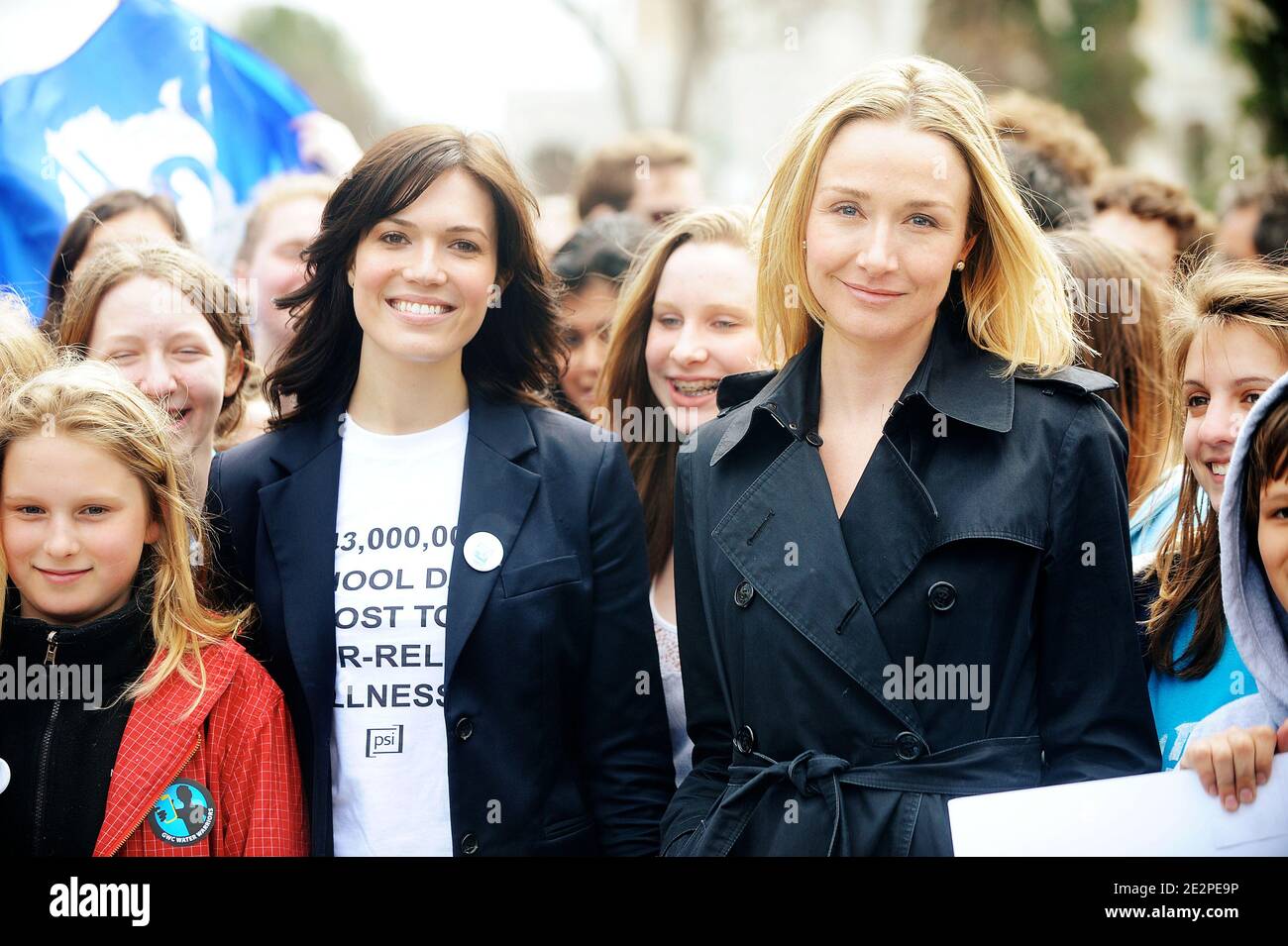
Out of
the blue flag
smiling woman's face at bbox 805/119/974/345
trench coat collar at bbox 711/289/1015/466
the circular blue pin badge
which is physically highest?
the blue flag

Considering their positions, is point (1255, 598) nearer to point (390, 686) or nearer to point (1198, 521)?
point (1198, 521)

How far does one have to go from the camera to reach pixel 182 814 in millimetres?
2766

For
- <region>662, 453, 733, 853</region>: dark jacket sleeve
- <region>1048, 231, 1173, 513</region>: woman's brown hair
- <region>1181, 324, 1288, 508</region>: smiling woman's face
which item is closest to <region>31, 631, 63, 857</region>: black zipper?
<region>662, 453, 733, 853</region>: dark jacket sleeve

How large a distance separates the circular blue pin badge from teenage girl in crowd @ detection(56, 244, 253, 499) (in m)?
0.82

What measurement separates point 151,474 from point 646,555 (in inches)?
42.2

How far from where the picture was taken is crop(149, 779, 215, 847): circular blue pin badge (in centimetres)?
276

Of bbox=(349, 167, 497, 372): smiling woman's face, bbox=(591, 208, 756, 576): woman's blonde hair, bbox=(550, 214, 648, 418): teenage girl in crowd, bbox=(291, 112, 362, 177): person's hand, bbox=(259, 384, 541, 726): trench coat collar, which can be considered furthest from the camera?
bbox=(291, 112, 362, 177): person's hand

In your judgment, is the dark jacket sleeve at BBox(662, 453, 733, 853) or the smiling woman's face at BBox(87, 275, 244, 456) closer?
the dark jacket sleeve at BBox(662, 453, 733, 853)

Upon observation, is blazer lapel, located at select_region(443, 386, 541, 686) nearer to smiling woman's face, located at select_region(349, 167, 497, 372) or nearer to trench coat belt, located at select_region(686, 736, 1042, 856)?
smiling woman's face, located at select_region(349, 167, 497, 372)

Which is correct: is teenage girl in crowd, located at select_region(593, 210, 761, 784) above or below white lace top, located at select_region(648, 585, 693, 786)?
above

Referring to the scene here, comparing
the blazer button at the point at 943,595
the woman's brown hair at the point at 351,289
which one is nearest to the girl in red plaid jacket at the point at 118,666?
the woman's brown hair at the point at 351,289

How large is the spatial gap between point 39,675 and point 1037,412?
2.04m

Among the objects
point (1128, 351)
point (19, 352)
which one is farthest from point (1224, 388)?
point (19, 352)
